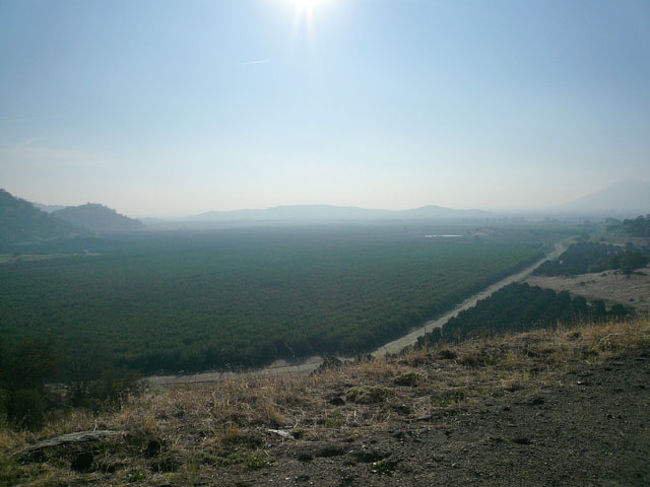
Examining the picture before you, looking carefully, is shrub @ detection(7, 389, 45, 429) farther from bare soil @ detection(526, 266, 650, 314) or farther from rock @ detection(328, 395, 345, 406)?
bare soil @ detection(526, 266, 650, 314)

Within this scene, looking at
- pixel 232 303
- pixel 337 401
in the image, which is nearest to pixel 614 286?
pixel 232 303

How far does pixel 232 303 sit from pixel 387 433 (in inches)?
1682

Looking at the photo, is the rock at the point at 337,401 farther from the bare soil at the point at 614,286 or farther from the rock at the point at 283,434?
the bare soil at the point at 614,286

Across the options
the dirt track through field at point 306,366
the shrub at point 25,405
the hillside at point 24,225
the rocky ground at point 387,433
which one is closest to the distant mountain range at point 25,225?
the hillside at point 24,225

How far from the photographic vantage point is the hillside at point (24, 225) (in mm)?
139250

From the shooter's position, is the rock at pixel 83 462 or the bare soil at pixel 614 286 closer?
the rock at pixel 83 462

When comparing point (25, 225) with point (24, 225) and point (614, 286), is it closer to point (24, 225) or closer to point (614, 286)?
point (24, 225)

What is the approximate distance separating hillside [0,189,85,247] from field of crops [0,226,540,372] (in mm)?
76906

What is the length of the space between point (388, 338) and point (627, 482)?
2906cm

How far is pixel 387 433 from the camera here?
464cm

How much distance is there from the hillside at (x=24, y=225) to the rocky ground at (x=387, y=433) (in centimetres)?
16280

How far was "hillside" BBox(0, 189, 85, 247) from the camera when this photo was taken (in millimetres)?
139250

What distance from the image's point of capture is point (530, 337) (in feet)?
29.4

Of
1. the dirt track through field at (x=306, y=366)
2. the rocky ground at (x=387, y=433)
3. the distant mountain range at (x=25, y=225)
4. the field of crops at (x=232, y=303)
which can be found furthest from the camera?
the distant mountain range at (x=25, y=225)
